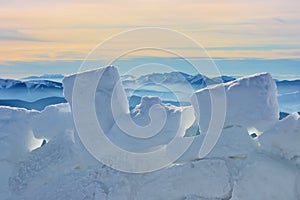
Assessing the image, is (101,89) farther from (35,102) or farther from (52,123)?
(35,102)

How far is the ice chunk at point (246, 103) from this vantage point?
18.8 feet

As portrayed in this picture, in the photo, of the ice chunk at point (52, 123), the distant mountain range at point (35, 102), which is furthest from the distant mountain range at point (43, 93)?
the ice chunk at point (52, 123)

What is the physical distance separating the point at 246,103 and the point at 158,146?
110 centimetres

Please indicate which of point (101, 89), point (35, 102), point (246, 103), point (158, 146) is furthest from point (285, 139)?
point (35, 102)

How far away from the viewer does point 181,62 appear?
7.14 m

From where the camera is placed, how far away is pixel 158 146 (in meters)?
5.86

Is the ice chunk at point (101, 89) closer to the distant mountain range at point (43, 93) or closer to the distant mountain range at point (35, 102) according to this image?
the distant mountain range at point (43, 93)

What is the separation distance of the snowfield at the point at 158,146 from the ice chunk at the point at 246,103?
0.04 feet

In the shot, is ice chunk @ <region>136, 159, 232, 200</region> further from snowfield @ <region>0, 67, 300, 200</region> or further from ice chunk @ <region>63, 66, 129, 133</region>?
ice chunk @ <region>63, 66, 129, 133</region>

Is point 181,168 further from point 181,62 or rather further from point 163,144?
point 181,62

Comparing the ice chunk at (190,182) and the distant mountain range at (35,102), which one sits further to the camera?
the distant mountain range at (35,102)

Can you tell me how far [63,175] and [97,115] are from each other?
0.81 metres

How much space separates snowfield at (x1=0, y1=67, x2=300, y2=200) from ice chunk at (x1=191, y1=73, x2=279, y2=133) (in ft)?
0.04

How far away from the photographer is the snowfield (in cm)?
536
